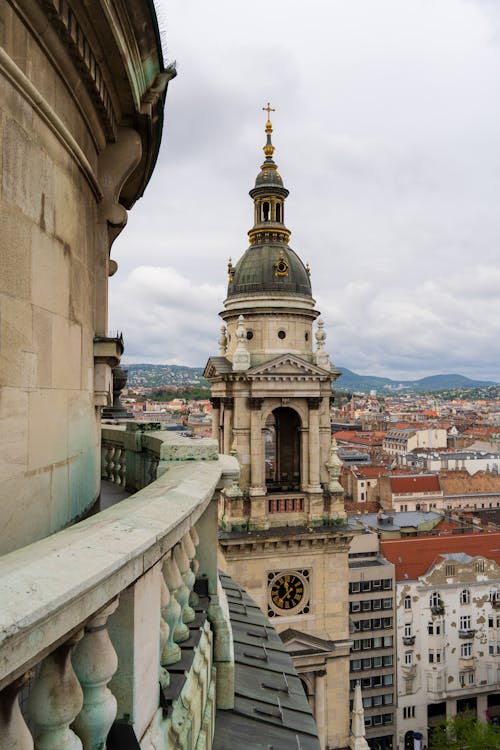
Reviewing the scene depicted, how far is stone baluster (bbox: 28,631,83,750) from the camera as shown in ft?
6.56

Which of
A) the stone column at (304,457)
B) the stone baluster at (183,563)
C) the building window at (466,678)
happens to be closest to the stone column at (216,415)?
the stone column at (304,457)

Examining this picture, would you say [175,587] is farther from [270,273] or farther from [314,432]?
[270,273]

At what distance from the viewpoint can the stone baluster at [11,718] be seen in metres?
1.71

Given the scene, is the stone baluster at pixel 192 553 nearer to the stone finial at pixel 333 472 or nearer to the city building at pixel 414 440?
the stone finial at pixel 333 472

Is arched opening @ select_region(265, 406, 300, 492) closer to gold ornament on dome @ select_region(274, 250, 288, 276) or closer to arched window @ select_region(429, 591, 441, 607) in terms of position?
gold ornament on dome @ select_region(274, 250, 288, 276)

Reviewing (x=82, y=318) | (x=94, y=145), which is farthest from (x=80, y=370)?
(x=94, y=145)

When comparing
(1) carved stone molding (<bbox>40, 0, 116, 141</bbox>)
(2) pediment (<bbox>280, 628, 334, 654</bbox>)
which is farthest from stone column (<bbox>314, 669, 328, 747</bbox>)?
(1) carved stone molding (<bbox>40, 0, 116, 141</bbox>)

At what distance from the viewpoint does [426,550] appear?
5256 centimetres

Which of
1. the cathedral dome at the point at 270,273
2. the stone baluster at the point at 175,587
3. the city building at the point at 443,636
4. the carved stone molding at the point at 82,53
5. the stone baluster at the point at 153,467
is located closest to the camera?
the stone baluster at the point at 175,587

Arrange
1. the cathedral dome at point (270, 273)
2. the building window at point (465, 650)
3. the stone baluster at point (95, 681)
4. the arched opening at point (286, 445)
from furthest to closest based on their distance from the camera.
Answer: the building window at point (465, 650)
the arched opening at point (286, 445)
the cathedral dome at point (270, 273)
the stone baluster at point (95, 681)

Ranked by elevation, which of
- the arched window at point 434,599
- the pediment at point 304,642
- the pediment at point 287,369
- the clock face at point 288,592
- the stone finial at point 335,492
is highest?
the pediment at point 287,369

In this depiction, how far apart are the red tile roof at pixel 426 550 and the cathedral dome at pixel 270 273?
34.9 metres

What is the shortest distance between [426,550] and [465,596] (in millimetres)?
4622

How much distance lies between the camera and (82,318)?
15.1ft
